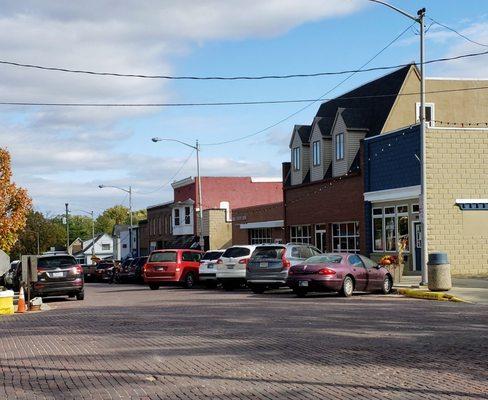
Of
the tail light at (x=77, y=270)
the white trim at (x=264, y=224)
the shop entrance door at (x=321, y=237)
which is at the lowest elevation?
the tail light at (x=77, y=270)

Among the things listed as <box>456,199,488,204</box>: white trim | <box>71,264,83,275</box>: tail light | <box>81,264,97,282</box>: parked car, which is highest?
<box>456,199,488,204</box>: white trim

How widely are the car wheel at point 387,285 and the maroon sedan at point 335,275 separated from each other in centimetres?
21

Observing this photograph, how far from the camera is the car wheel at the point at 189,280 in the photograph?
31.1 m

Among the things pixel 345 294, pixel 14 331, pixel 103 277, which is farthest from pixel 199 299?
pixel 103 277

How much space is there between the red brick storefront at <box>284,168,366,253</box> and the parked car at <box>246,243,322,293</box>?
1165cm

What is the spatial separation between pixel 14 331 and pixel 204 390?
7985 millimetres

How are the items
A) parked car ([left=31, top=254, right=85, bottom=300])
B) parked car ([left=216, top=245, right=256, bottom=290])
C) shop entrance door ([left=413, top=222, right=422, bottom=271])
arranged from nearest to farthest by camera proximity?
parked car ([left=31, top=254, right=85, bottom=300]), parked car ([left=216, top=245, right=256, bottom=290]), shop entrance door ([left=413, top=222, right=422, bottom=271])

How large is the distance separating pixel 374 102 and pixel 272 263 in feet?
59.8

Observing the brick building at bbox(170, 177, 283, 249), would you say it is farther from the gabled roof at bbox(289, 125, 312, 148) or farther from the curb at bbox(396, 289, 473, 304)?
the curb at bbox(396, 289, 473, 304)

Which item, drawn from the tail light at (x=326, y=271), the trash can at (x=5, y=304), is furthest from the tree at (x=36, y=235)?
the tail light at (x=326, y=271)

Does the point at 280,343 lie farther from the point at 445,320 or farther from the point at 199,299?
the point at 199,299

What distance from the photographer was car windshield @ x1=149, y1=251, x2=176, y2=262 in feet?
102

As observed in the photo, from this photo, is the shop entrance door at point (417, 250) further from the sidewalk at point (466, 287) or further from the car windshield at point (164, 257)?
the car windshield at point (164, 257)

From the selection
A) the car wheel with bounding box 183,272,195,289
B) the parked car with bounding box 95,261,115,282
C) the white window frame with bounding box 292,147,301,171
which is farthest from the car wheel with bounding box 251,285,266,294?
the parked car with bounding box 95,261,115,282
